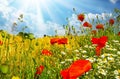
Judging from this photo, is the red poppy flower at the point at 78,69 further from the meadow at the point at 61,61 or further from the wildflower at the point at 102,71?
the wildflower at the point at 102,71

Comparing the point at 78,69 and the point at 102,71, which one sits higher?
the point at 78,69

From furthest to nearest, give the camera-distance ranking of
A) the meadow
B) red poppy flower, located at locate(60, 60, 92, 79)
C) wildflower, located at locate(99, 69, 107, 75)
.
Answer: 1. wildflower, located at locate(99, 69, 107, 75)
2. the meadow
3. red poppy flower, located at locate(60, 60, 92, 79)

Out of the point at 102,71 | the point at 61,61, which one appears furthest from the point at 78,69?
the point at 61,61

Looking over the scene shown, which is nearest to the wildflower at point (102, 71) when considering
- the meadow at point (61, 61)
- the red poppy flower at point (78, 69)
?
the meadow at point (61, 61)

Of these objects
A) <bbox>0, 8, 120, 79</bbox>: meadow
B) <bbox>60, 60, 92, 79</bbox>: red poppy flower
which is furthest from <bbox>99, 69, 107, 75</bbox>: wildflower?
<bbox>60, 60, 92, 79</bbox>: red poppy flower

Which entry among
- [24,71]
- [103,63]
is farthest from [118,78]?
[24,71]

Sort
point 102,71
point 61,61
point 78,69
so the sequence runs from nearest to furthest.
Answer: point 78,69 < point 102,71 < point 61,61

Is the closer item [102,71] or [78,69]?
[78,69]

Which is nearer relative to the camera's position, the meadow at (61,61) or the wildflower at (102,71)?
the meadow at (61,61)

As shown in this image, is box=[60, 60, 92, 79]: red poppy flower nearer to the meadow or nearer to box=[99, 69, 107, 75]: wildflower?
the meadow

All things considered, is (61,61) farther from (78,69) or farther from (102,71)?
(78,69)

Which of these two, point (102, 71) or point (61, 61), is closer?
point (102, 71)

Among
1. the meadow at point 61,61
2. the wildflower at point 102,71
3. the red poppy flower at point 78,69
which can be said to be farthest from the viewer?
the wildflower at point 102,71

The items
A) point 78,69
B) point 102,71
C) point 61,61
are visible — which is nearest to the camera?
point 78,69
